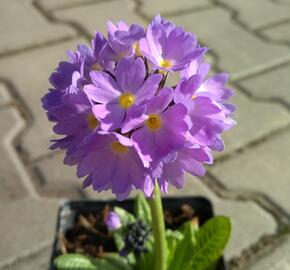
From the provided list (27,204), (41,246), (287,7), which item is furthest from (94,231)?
(287,7)

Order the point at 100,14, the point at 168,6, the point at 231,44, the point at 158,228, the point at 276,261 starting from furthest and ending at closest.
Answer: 1. the point at 168,6
2. the point at 100,14
3. the point at 231,44
4. the point at 276,261
5. the point at 158,228

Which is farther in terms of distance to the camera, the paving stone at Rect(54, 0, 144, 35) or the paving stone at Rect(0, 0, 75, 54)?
the paving stone at Rect(54, 0, 144, 35)

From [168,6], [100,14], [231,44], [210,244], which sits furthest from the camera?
[168,6]

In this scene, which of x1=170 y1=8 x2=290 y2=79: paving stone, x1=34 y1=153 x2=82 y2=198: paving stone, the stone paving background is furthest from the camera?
x1=170 y1=8 x2=290 y2=79: paving stone

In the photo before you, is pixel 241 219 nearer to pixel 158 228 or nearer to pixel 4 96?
pixel 158 228

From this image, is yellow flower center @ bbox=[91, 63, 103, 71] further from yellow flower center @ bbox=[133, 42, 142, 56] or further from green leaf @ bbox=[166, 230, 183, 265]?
green leaf @ bbox=[166, 230, 183, 265]

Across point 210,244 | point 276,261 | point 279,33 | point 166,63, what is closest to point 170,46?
point 166,63

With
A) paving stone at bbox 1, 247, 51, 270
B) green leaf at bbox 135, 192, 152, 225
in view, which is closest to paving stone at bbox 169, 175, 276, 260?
green leaf at bbox 135, 192, 152, 225
